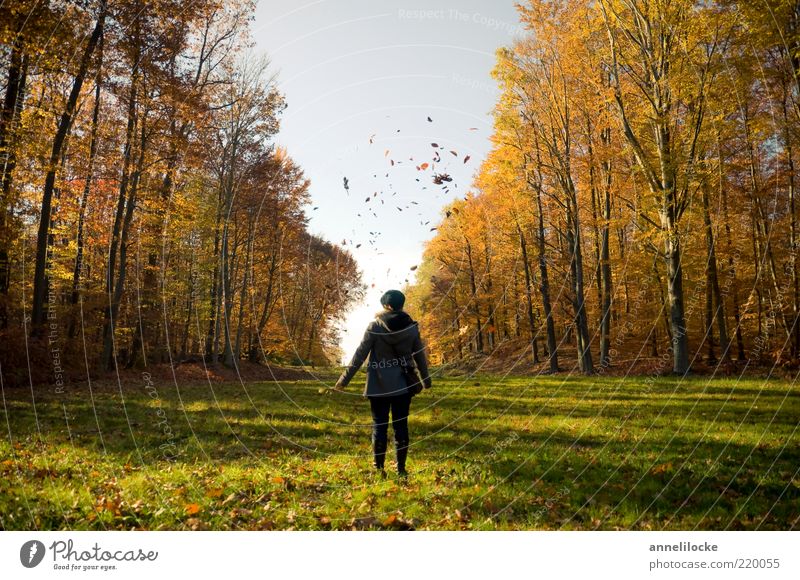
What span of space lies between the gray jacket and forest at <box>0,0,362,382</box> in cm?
676

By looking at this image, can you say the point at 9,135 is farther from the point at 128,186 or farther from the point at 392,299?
the point at 392,299

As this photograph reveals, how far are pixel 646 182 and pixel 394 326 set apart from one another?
16584 millimetres

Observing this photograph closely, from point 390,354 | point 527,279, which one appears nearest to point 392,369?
point 390,354

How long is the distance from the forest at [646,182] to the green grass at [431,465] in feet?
13.5

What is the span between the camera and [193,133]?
19141 millimetres

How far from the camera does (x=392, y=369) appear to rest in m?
6.96

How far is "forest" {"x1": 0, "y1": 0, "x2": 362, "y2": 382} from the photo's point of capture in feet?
46.1

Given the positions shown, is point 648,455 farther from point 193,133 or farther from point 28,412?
point 193,133

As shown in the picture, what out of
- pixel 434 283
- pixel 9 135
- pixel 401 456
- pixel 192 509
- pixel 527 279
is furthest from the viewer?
pixel 434 283

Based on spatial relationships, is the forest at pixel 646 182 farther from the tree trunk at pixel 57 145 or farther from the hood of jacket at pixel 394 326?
the tree trunk at pixel 57 145

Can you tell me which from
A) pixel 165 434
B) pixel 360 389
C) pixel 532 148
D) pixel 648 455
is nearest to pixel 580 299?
pixel 532 148

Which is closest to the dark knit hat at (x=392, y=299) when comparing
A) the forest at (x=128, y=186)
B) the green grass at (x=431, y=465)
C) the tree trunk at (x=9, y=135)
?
the green grass at (x=431, y=465)
